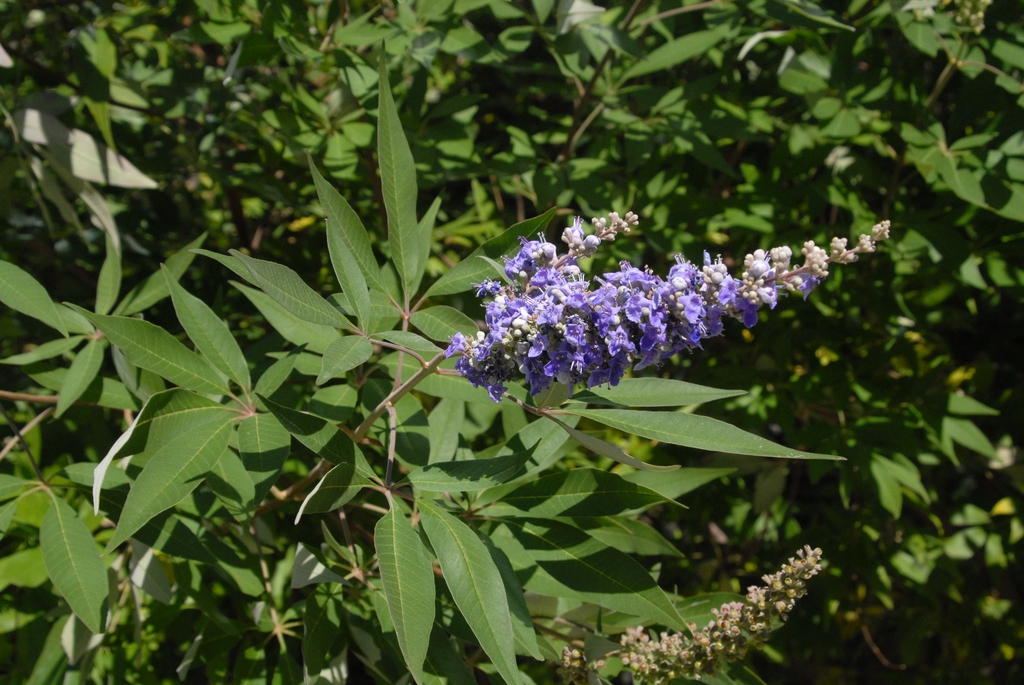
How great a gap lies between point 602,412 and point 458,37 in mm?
1510

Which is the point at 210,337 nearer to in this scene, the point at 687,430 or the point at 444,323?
the point at 444,323

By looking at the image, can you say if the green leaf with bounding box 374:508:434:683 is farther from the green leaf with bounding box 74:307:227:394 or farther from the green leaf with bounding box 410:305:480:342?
the green leaf with bounding box 74:307:227:394

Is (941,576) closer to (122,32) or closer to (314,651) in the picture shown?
(314,651)

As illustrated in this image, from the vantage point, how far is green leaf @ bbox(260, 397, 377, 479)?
1451mm

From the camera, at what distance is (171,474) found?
59.4 inches

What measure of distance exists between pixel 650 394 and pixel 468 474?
452 millimetres

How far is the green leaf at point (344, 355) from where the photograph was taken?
1.32 m

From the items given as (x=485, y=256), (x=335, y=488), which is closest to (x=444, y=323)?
(x=485, y=256)

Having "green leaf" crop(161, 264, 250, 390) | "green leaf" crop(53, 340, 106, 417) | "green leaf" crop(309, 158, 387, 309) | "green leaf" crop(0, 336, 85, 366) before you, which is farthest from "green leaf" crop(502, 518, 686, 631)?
"green leaf" crop(0, 336, 85, 366)

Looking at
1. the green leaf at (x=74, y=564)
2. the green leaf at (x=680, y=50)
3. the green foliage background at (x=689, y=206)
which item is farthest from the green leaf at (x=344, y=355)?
the green leaf at (x=680, y=50)

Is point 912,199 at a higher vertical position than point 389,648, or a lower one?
higher

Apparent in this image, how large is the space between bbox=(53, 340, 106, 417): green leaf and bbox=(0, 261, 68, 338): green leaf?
0.31 feet

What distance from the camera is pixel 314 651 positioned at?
5.93 feet

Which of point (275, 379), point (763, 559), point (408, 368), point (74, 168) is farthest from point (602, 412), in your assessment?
point (763, 559)
